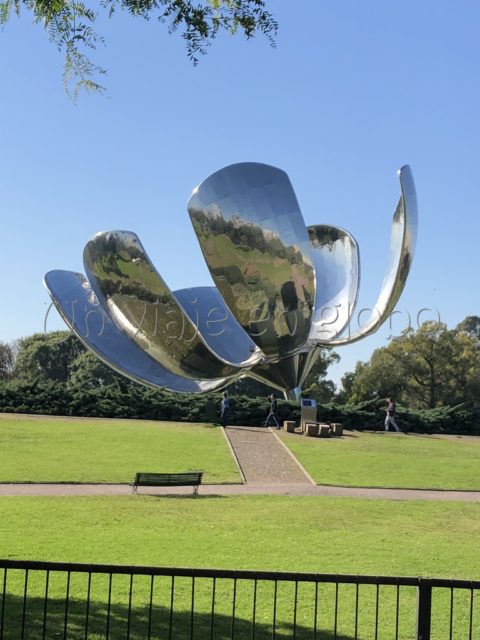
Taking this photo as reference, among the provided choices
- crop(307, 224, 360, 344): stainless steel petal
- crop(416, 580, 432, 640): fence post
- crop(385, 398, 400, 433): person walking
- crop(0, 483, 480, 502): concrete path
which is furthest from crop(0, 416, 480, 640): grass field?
crop(385, 398, 400, 433): person walking

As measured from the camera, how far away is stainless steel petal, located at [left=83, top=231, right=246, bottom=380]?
13.3 m

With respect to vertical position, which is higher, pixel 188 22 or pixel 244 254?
pixel 188 22

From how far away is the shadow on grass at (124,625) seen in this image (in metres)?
5.50

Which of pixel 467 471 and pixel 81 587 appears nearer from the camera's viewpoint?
pixel 81 587

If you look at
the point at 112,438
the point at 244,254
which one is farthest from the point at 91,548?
the point at 112,438

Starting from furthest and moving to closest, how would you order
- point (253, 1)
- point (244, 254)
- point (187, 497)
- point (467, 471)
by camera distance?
point (467, 471) < point (187, 497) < point (244, 254) < point (253, 1)

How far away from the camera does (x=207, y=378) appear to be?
14672 mm

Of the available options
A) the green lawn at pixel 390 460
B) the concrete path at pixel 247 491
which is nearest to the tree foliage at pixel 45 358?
the green lawn at pixel 390 460

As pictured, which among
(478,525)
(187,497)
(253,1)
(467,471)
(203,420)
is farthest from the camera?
(203,420)

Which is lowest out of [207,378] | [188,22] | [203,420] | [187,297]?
[203,420]

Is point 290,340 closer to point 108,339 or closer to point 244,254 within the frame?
point 244,254

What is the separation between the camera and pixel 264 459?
703 inches

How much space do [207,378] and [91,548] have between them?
6.51m

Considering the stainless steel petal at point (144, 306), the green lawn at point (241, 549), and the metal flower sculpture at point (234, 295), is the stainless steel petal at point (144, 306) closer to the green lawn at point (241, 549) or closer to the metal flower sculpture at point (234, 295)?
the metal flower sculpture at point (234, 295)
